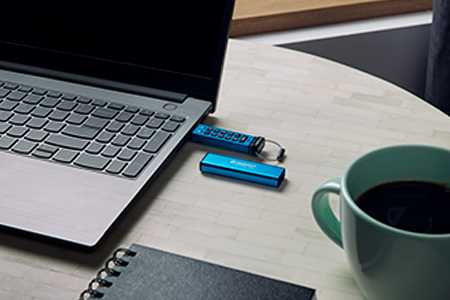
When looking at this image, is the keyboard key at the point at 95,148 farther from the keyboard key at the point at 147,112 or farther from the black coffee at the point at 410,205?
the black coffee at the point at 410,205

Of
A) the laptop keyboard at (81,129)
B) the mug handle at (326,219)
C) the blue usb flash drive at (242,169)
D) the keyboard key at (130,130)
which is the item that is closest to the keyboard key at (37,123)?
the laptop keyboard at (81,129)

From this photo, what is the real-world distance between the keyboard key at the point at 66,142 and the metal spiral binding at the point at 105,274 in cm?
17

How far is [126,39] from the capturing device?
69cm

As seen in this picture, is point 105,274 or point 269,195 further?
point 269,195

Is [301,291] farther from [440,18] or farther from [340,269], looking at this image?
[440,18]

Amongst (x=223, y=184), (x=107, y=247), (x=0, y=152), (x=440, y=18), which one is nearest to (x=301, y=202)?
(x=223, y=184)

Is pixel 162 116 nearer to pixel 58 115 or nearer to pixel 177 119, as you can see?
pixel 177 119

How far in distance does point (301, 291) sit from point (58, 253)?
0.23 m

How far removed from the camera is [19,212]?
20.1 inches

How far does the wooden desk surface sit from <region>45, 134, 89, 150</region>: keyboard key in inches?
3.9

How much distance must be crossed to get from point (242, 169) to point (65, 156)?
196 mm

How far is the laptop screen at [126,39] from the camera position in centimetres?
66

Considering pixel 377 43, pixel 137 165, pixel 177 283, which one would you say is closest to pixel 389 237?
pixel 177 283

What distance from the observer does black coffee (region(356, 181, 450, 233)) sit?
1.34ft
